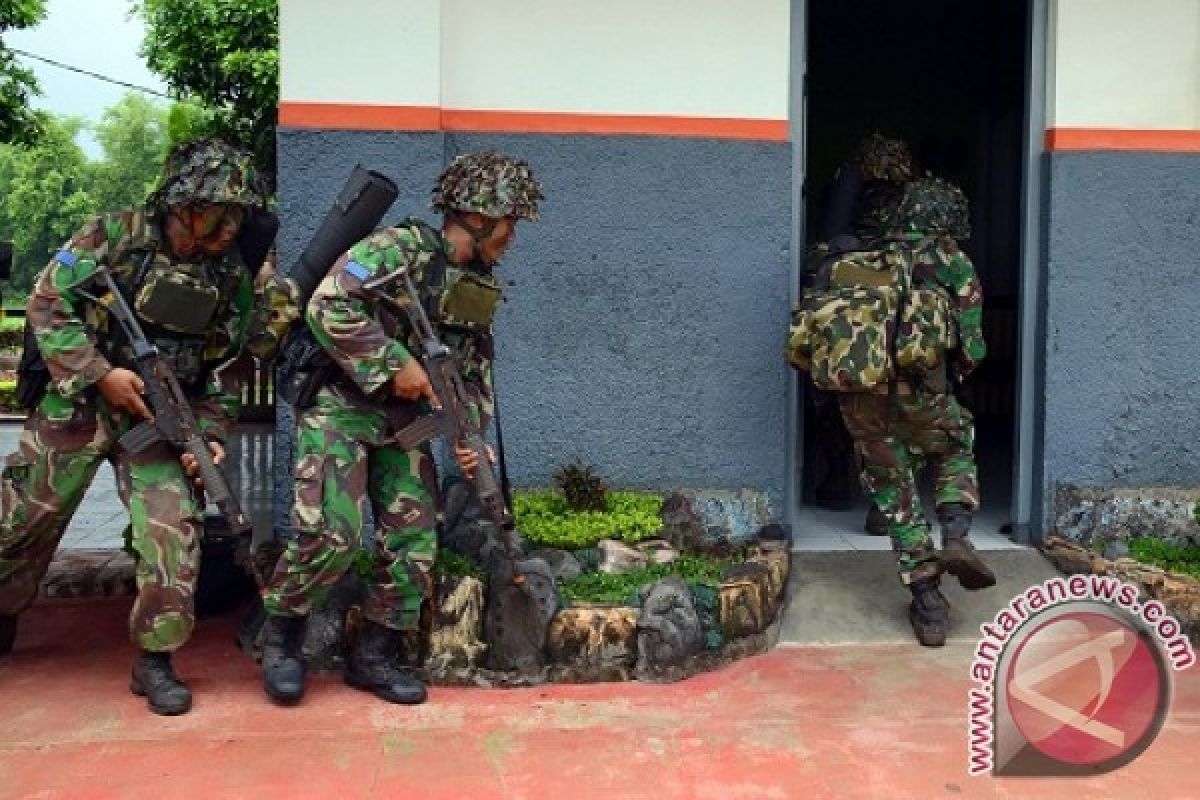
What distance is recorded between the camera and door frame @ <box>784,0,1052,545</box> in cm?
561

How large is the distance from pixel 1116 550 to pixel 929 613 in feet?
4.12

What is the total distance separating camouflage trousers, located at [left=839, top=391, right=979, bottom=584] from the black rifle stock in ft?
5.58

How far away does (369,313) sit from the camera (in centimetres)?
412

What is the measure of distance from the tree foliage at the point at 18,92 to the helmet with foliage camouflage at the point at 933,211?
14.4m

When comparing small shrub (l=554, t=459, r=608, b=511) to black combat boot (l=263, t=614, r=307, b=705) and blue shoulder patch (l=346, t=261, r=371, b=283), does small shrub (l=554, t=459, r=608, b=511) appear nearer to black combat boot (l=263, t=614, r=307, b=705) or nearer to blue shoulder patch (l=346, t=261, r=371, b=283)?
black combat boot (l=263, t=614, r=307, b=705)

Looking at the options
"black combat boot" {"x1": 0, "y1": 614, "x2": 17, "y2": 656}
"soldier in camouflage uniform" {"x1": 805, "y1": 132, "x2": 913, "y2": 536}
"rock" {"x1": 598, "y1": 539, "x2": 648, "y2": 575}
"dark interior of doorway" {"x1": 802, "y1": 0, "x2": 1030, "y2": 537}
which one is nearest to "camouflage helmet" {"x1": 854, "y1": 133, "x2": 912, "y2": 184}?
"soldier in camouflage uniform" {"x1": 805, "y1": 132, "x2": 913, "y2": 536}

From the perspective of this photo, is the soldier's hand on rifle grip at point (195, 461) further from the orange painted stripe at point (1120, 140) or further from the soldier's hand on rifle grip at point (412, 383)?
the orange painted stripe at point (1120, 140)

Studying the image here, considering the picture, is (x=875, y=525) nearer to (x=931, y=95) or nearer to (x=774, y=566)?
(x=774, y=566)

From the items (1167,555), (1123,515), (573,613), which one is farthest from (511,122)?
(1167,555)

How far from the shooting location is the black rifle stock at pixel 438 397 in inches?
162

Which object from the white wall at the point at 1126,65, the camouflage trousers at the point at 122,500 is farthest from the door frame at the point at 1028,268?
the camouflage trousers at the point at 122,500

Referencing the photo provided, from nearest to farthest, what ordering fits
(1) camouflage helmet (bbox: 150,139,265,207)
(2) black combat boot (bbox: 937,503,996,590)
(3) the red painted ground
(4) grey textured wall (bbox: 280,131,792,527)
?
(3) the red painted ground
(1) camouflage helmet (bbox: 150,139,265,207)
(2) black combat boot (bbox: 937,503,996,590)
(4) grey textured wall (bbox: 280,131,792,527)

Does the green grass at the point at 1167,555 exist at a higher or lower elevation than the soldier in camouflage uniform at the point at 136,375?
lower

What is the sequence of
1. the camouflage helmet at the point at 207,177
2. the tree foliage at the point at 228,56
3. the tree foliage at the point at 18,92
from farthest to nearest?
1. the tree foliage at the point at 18,92
2. the tree foliage at the point at 228,56
3. the camouflage helmet at the point at 207,177
